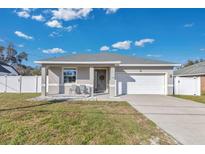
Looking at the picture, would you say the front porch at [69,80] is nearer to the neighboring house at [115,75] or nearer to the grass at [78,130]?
the neighboring house at [115,75]

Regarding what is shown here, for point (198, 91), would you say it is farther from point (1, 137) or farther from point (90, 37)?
point (1, 137)

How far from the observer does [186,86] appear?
16.7 m

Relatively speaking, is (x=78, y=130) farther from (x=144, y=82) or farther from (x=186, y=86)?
(x=186, y=86)

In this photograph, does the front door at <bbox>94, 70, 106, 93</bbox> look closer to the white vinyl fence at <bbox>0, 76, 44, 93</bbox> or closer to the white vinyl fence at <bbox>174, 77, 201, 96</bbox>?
the white vinyl fence at <bbox>0, 76, 44, 93</bbox>

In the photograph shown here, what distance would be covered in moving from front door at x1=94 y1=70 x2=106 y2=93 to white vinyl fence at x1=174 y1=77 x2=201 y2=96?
7.11m

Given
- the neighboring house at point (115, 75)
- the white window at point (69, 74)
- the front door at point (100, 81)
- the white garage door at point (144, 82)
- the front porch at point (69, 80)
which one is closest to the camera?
the neighboring house at point (115, 75)

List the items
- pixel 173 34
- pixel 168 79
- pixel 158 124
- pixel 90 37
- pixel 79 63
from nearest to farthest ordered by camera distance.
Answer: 1. pixel 158 124
2. pixel 79 63
3. pixel 168 79
4. pixel 173 34
5. pixel 90 37

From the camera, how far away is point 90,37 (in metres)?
22.9

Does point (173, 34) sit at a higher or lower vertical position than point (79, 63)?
higher

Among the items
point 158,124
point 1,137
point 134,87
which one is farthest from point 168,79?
point 1,137

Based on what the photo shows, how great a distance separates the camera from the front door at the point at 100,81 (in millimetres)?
16859

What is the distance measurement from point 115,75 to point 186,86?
7388 millimetres

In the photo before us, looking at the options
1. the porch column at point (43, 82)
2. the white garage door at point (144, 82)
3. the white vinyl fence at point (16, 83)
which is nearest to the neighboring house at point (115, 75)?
the white garage door at point (144, 82)

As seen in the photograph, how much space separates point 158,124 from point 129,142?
2.10 meters
